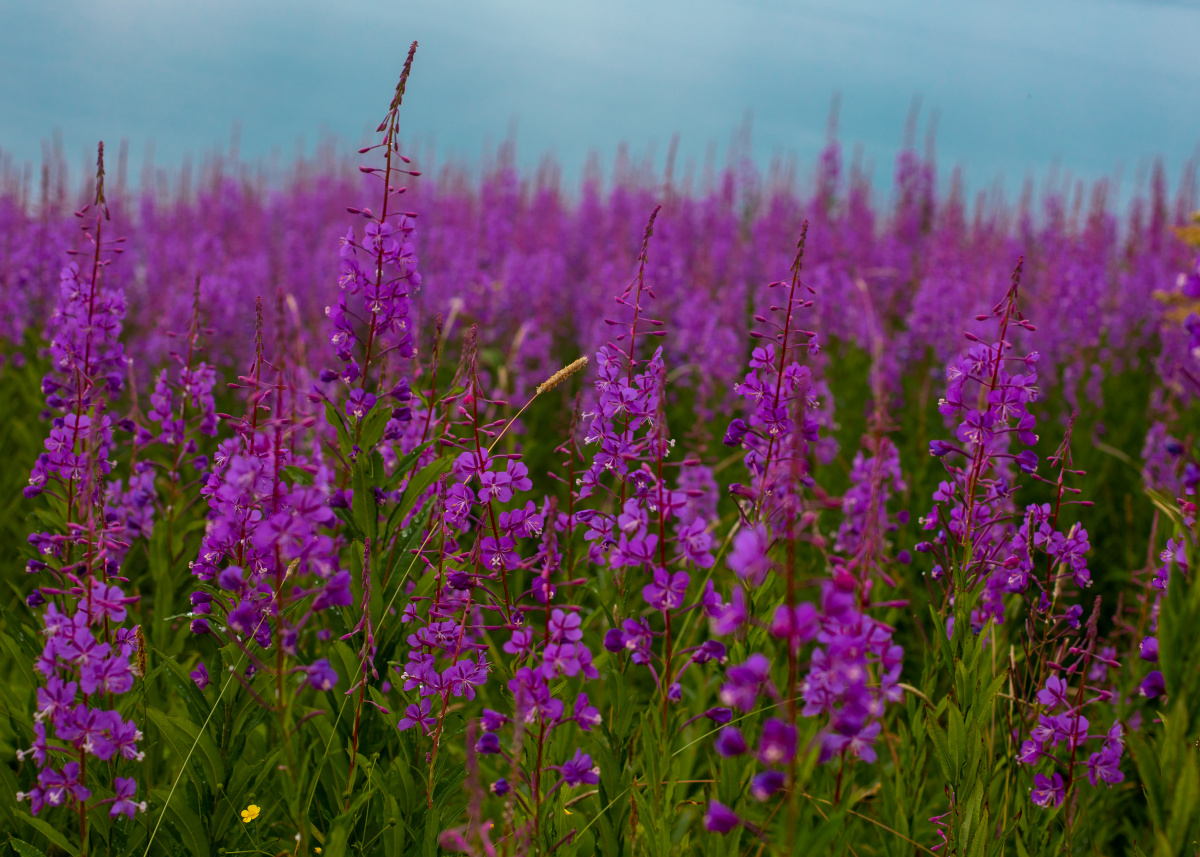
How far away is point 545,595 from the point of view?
1875mm

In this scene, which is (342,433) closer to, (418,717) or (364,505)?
(364,505)

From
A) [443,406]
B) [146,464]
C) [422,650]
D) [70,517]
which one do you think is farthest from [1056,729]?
[146,464]

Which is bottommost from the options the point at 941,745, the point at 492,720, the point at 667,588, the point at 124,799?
the point at 124,799

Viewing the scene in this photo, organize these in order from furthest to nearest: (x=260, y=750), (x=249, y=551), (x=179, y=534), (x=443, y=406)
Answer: (x=179, y=534) → (x=443, y=406) → (x=260, y=750) → (x=249, y=551)

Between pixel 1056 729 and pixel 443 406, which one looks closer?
pixel 1056 729

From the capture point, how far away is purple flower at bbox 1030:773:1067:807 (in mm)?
2314

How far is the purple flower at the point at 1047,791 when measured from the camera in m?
2.31

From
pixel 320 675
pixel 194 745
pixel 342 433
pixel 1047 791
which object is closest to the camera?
pixel 320 675

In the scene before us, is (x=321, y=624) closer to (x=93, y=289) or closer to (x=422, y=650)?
(x=422, y=650)

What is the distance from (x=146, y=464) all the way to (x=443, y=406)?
133 cm

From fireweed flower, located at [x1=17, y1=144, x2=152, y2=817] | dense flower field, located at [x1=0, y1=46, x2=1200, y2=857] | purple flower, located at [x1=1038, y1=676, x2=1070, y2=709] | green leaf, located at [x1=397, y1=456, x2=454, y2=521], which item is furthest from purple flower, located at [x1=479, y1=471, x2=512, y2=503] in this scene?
purple flower, located at [x1=1038, y1=676, x2=1070, y2=709]

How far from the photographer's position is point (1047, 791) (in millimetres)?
2318

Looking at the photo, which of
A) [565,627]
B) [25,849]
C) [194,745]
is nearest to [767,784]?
[565,627]

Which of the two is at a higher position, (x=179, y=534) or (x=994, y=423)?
(x=994, y=423)
